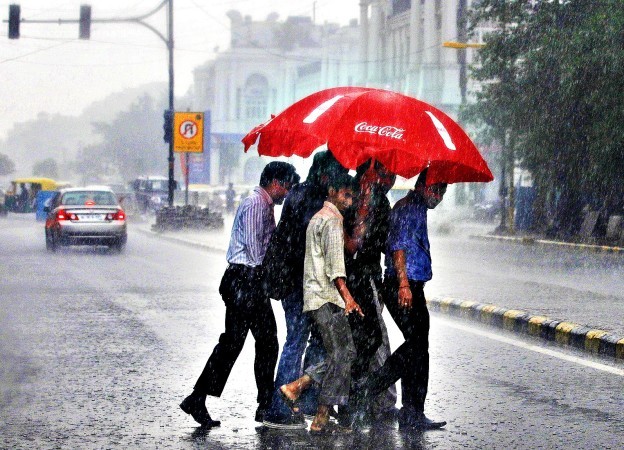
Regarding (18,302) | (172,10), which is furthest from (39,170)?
(18,302)

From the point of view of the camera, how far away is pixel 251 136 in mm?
8258

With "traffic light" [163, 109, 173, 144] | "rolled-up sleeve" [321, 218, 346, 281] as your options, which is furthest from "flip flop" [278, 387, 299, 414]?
"traffic light" [163, 109, 173, 144]

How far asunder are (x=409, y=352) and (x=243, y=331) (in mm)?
1017

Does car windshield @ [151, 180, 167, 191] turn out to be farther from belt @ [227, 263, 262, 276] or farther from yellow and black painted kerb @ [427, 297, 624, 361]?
belt @ [227, 263, 262, 276]

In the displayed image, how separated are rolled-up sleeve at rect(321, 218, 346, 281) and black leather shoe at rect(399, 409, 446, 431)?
117cm

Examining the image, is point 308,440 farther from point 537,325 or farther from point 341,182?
point 537,325

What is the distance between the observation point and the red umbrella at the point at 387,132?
750cm

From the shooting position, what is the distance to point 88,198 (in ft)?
94.6

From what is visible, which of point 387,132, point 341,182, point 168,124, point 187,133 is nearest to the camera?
point 341,182

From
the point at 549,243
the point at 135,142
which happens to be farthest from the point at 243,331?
the point at 135,142

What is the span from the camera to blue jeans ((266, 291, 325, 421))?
24.9ft

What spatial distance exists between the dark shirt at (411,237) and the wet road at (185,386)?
0.98m

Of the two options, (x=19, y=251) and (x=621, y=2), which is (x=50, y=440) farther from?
(x=621, y=2)

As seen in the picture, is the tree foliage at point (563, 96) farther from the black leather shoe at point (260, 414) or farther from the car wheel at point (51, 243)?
the black leather shoe at point (260, 414)
